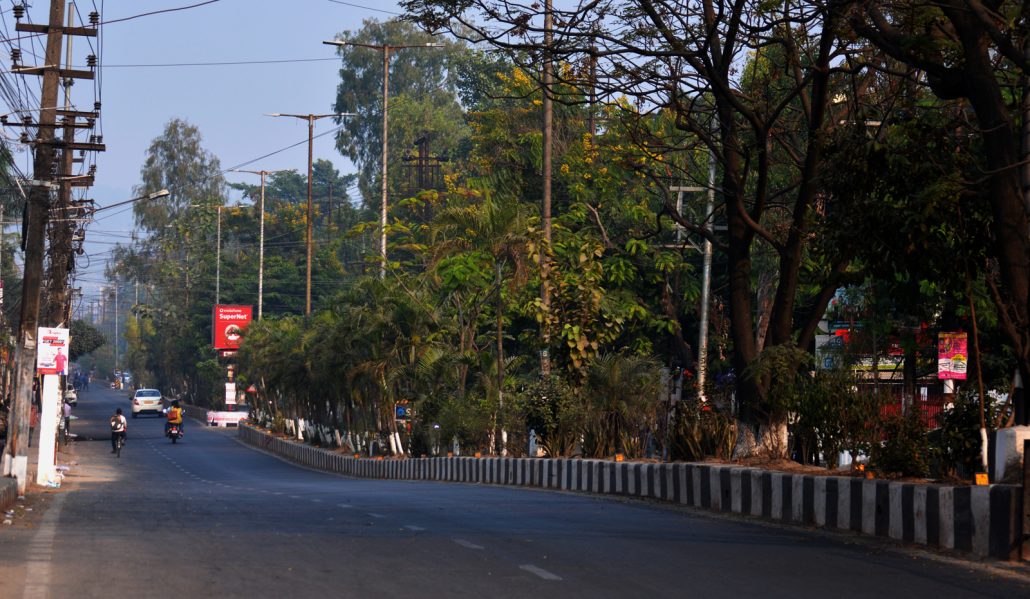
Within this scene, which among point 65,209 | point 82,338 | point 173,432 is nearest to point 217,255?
point 82,338

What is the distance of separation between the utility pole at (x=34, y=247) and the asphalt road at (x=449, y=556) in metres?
7.01

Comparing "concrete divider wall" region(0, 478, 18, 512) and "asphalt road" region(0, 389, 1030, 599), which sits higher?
"asphalt road" region(0, 389, 1030, 599)

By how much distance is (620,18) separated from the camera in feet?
59.5

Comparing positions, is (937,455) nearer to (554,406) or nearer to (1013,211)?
(1013,211)

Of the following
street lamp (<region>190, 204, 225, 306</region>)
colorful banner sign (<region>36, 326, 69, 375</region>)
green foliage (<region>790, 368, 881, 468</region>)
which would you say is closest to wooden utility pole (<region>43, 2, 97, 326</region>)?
colorful banner sign (<region>36, 326, 69, 375</region>)

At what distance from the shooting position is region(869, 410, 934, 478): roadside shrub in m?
14.1

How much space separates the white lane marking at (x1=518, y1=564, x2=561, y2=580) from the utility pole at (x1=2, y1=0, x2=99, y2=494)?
16.8 m

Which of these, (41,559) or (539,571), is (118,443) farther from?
(539,571)

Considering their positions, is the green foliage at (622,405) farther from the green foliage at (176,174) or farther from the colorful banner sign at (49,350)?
the green foliage at (176,174)

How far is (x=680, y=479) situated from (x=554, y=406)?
394 inches

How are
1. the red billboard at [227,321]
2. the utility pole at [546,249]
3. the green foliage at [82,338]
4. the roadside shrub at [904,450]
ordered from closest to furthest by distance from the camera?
the roadside shrub at [904,450] → the utility pole at [546,249] → the red billboard at [227,321] → the green foliage at [82,338]

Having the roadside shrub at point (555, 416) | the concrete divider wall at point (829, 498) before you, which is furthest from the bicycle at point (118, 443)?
the concrete divider wall at point (829, 498)

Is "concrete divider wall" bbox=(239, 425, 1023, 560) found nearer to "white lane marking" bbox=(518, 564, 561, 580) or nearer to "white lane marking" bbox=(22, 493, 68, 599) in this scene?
"white lane marking" bbox=(518, 564, 561, 580)

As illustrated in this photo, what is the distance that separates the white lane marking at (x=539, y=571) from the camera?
33.7 ft
